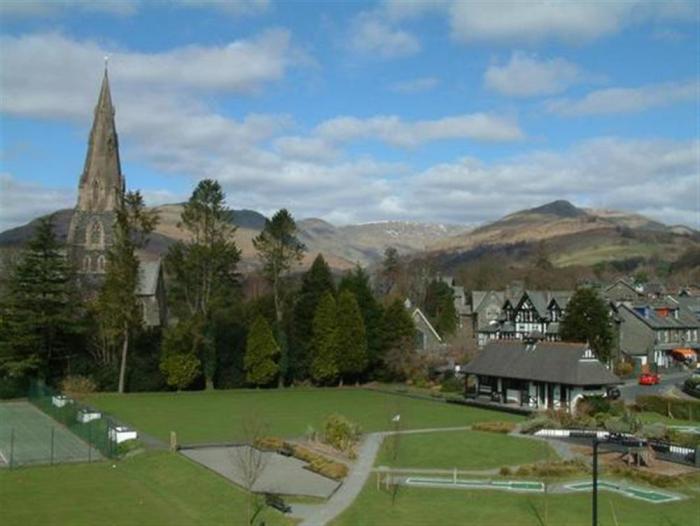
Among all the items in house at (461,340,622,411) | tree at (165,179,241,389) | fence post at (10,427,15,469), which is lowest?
fence post at (10,427,15,469)

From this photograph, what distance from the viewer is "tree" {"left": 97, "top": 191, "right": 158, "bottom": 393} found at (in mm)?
49656

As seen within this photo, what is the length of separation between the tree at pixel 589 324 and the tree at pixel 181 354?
83.8 feet

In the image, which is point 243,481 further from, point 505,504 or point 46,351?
point 46,351

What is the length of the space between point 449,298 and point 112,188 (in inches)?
1431

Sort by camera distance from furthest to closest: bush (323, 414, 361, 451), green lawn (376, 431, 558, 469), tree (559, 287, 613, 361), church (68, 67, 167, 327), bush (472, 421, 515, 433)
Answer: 1. church (68, 67, 167, 327)
2. tree (559, 287, 613, 361)
3. bush (472, 421, 515, 433)
4. bush (323, 414, 361, 451)
5. green lawn (376, 431, 558, 469)

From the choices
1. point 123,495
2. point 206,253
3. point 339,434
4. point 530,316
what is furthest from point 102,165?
point 123,495

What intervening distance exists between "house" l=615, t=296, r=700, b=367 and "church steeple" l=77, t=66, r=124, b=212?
45997mm

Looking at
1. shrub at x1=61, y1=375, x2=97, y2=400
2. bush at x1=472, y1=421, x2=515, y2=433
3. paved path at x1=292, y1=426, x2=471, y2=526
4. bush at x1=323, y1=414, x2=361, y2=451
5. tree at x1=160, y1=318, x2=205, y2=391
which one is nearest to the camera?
paved path at x1=292, y1=426, x2=471, y2=526

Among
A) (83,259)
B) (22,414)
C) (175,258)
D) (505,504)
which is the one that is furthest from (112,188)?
(505,504)

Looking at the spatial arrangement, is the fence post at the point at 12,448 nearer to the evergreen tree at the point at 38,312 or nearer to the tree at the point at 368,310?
the evergreen tree at the point at 38,312

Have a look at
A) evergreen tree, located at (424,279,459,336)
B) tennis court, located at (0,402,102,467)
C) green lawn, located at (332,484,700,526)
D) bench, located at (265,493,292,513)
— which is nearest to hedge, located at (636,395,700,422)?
green lawn, located at (332,484,700,526)

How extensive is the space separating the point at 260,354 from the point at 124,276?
1098cm

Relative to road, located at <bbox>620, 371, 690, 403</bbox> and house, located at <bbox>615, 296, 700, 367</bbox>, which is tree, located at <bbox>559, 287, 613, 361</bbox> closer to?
road, located at <bbox>620, 371, 690, 403</bbox>

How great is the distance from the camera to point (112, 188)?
72375mm
